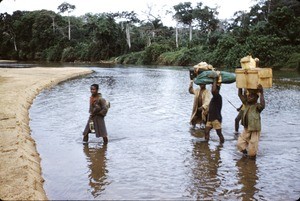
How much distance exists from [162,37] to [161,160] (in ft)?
202

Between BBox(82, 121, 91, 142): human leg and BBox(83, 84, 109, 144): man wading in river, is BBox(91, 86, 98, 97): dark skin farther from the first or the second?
BBox(82, 121, 91, 142): human leg

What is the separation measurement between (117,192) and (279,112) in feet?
29.0

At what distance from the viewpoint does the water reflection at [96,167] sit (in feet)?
18.7

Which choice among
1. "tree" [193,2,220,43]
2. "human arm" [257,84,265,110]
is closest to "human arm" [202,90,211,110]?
"human arm" [257,84,265,110]

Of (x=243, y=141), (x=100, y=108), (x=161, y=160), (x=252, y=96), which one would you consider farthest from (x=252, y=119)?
(x=100, y=108)

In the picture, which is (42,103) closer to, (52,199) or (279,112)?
(279,112)

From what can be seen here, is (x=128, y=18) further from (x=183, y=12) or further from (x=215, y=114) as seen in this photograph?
(x=215, y=114)

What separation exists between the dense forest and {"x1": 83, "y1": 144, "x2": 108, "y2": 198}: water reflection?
101ft

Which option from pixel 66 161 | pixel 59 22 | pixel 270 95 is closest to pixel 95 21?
pixel 59 22

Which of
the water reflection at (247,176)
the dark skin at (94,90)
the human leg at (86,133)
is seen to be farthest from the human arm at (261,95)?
the human leg at (86,133)

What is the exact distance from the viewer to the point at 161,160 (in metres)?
7.16

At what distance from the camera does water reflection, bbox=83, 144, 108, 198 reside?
5699mm

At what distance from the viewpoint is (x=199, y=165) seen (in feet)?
22.5

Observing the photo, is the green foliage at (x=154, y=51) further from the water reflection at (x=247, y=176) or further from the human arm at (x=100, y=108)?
the water reflection at (x=247, y=176)
